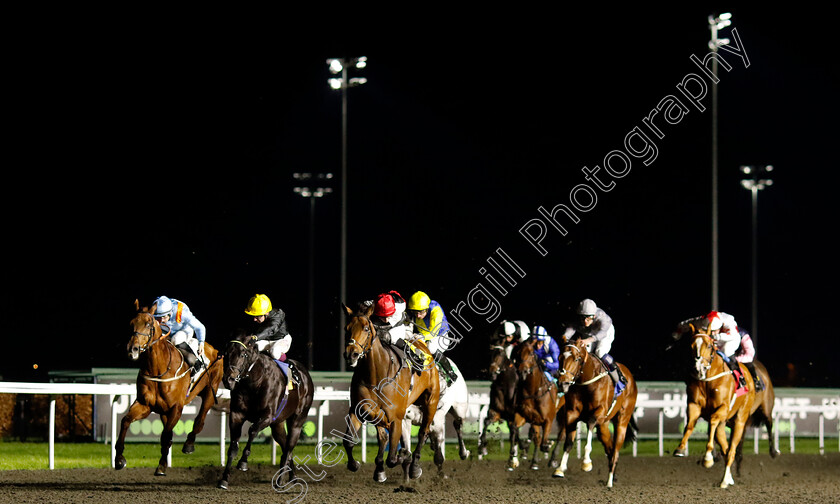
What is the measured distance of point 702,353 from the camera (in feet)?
35.4

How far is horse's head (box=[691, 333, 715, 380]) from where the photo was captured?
10.8m

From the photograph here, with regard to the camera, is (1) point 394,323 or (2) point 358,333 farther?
(1) point 394,323

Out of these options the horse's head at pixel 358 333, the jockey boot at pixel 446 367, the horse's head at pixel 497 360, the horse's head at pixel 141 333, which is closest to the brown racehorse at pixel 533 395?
the horse's head at pixel 497 360

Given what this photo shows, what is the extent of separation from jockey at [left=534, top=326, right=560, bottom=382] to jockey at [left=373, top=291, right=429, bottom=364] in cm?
313

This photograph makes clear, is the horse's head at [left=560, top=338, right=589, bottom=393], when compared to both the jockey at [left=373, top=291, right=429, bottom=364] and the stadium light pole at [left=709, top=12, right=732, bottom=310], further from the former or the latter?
the stadium light pole at [left=709, top=12, right=732, bottom=310]

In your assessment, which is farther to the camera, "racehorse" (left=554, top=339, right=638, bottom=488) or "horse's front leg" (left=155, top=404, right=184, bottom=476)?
"racehorse" (left=554, top=339, right=638, bottom=488)

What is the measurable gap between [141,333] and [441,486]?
10.5 ft

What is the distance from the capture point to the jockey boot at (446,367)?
34.6 feet

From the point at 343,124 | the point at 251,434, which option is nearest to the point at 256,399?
the point at 251,434

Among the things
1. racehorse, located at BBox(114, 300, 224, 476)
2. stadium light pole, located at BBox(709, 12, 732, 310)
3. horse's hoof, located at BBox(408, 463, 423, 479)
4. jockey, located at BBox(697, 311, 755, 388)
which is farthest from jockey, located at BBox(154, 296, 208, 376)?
stadium light pole, located at BBox(709, 12, 732, 310)

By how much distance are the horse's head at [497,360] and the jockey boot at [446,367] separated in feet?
6.42

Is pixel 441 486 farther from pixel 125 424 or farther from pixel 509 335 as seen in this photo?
pixel 509 335

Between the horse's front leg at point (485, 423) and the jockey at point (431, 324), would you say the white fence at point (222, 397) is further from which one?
the jockey at point (431, 324)

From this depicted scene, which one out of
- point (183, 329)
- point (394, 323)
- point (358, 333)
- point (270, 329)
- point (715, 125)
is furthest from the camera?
point (715, 125)
